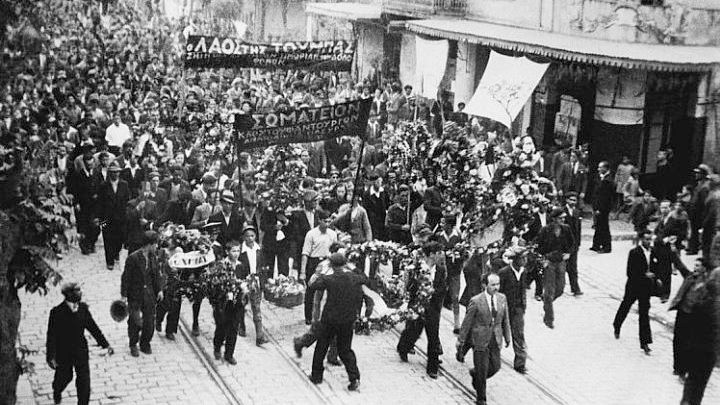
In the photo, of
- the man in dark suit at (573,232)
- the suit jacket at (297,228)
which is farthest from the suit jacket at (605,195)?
the suit jacket at (297,228)

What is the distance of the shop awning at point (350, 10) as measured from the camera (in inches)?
1266

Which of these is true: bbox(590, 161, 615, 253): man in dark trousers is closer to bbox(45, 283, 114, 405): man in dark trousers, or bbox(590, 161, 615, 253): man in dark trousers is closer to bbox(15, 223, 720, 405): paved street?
bbox(15, 223, 720, 405): paved street

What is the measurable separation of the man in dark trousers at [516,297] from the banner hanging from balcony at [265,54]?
9.94 meters

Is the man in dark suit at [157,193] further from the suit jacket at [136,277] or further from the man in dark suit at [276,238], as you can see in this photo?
the suit jacket at [136,277]

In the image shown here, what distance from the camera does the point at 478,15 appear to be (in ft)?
92.3

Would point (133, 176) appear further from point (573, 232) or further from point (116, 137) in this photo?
point (573, 232)

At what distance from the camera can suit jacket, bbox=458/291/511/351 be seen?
1123cm

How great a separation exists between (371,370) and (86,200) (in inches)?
266

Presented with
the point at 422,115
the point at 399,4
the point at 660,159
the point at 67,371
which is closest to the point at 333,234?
the point at 67,371

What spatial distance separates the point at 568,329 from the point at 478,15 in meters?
15.6

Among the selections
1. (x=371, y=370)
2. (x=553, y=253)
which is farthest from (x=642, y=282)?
(x=371, y=370)

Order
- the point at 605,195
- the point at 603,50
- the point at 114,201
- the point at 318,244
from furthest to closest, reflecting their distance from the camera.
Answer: the point at 603,50
the point at 605,195
the point at 114,201
the point at 318,244

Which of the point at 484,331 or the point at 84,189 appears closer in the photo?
the point at 484,331

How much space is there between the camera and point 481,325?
1126cm
